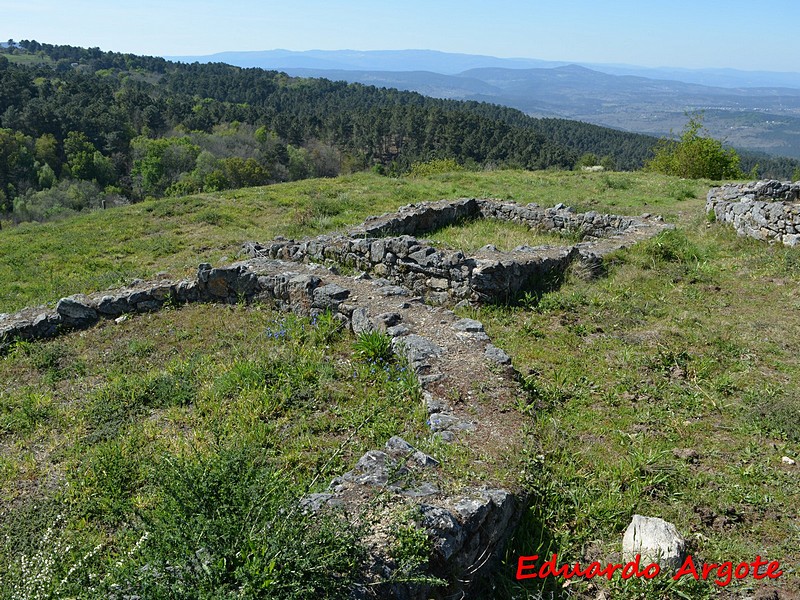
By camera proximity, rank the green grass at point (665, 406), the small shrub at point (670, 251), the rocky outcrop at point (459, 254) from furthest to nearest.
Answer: the small shrub at point (670, 251), the rocky outcrop at point (459, 254), the green grass at point (665, 406)

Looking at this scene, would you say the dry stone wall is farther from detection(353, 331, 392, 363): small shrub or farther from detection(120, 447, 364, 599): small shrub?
detection(120, 447, 364, 599): small shrub

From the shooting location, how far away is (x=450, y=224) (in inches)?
716

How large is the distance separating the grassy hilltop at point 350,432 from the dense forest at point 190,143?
37.0 m

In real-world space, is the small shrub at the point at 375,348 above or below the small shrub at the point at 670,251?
below

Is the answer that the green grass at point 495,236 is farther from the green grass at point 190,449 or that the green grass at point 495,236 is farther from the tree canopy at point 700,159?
the tree canopy at point 700,159

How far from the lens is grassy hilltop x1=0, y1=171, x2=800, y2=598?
4.12m

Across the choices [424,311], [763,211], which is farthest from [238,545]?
[763,211]

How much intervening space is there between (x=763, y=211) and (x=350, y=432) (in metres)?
13.5

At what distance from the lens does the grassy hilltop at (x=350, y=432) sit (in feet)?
13.5

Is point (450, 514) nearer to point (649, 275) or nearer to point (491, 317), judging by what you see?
point (491, 317)

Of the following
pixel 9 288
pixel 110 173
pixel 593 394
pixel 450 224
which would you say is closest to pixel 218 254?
pixel 9 288

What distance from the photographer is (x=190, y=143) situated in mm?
72312

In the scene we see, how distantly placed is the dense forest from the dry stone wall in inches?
1453

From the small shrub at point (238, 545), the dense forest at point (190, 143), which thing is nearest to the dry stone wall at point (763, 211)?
the small shrub at point (238, 545)
